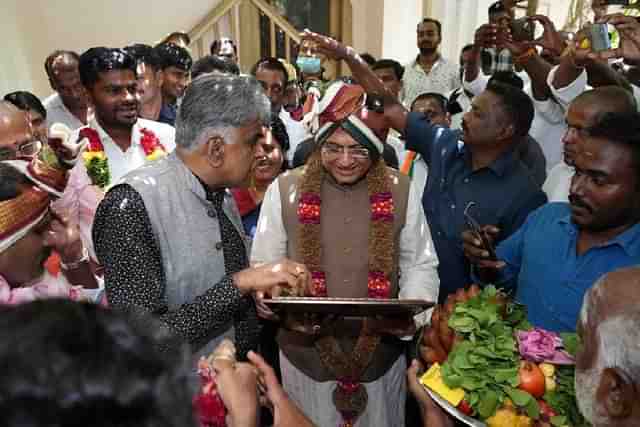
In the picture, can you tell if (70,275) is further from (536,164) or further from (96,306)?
(536,164)

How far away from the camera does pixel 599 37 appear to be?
2.75m

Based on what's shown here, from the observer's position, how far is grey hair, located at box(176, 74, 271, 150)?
173cm

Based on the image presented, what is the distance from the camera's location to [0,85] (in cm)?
698

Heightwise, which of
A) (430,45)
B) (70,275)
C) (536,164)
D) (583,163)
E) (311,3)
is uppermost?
(311,3)

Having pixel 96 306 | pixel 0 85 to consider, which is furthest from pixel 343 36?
pixel 96 306

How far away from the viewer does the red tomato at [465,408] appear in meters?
1.55

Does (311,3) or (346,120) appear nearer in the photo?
(346,120)

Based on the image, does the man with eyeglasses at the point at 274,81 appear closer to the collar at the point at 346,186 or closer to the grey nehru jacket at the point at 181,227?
the collar at the point at 346,186

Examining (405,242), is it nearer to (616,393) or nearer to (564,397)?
(564,397)

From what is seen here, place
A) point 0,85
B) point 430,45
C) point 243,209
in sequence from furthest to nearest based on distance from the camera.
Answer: point 0,85 → point 430,45 → point 243,209

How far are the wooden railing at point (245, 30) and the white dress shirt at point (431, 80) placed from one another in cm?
297

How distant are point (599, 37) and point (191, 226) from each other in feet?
8.09

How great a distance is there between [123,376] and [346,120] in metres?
1.86

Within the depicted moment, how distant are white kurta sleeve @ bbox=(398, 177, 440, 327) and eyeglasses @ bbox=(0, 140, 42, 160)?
6.19 feet
